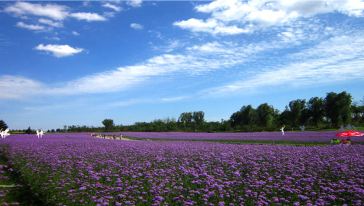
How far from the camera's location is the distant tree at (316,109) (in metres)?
79.3

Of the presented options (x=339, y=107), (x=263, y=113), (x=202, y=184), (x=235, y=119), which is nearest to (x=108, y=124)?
(x=235, y=119)

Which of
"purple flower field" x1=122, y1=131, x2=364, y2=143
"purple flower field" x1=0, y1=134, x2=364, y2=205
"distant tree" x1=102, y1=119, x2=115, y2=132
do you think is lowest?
"purple flower field" x1=0, y1=134, x2=364, y2=205

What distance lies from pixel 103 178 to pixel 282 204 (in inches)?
197

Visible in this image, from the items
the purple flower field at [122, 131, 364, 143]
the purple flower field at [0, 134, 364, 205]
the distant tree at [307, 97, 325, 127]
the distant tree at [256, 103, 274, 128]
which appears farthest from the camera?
the distant tree at [256, 103, 274, 128]

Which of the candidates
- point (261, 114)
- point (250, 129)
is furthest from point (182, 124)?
point (250, 129)

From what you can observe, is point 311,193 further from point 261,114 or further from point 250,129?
point 261,114

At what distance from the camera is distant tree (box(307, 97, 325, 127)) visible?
260 ft

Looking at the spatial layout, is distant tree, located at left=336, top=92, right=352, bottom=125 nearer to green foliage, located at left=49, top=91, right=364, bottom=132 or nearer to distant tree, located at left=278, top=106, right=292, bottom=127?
green foliage, located at left=49, top=91, right=364, bottom=132

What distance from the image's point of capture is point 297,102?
82750 millimetres

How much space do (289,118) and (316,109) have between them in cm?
616

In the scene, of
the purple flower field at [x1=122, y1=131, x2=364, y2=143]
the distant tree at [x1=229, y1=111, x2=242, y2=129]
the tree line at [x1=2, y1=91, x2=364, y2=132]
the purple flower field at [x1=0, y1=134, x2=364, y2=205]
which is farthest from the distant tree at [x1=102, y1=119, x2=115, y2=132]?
the purple flower field at [x1=0, y1=134, x2=364, y2=205]

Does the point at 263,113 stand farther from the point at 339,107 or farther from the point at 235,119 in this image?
the point at 339,107

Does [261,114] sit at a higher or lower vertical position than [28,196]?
higher

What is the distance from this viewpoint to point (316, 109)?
263ft
